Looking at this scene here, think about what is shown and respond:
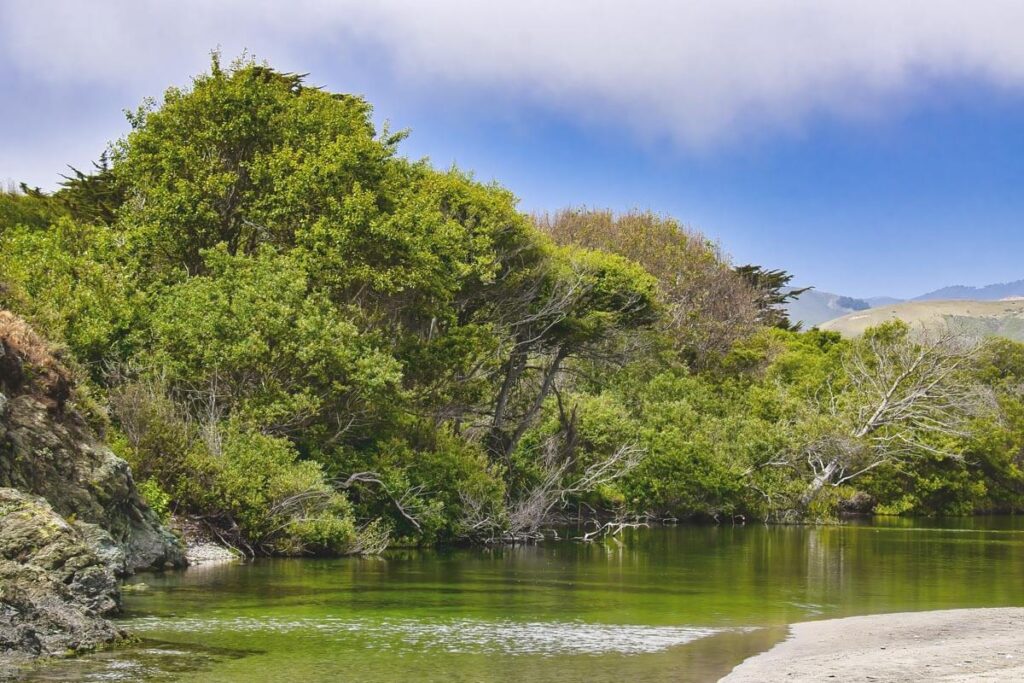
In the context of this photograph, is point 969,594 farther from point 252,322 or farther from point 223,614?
point 252,322

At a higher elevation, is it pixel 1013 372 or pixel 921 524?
pixel 1013 372

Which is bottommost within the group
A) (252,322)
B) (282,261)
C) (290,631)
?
(290,631)

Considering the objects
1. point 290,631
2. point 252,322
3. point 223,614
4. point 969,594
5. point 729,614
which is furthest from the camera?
point 252,322

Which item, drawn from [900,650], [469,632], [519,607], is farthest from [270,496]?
[900,650]

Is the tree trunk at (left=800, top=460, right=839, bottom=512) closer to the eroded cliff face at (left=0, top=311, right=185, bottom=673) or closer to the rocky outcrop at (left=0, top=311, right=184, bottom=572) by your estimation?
the eroded cliff face at (left=0, top=311, right=185, bottom=673)

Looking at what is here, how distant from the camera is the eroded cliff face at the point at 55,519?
54.2 feet

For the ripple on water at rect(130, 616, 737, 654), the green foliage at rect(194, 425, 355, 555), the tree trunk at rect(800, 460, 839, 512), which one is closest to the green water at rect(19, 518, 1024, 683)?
the ripple on water at rect(130, 616, 737, 654)

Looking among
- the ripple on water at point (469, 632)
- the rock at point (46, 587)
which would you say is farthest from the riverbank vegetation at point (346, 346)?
the ripple on water at point (469, 632)

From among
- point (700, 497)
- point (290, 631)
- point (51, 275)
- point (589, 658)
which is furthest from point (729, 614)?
point (700, 497)

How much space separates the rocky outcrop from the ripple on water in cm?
500

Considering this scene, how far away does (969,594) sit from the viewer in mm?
26938

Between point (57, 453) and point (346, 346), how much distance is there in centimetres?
1218

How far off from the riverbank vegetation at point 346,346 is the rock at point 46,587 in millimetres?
10178

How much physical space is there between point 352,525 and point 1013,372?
68.7 meters
